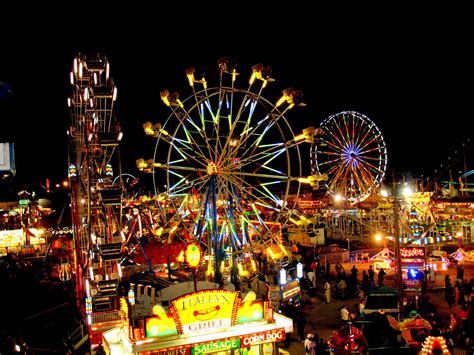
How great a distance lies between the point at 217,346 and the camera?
10.6 metres

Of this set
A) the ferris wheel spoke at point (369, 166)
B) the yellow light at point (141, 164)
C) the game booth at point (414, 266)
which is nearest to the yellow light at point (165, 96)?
the yellow light at point (141, 164)

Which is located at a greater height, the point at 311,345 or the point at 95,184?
the point at 95,184

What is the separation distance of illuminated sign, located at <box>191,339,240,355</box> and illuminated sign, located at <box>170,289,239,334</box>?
0.36 metres

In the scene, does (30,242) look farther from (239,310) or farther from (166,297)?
(239,310)

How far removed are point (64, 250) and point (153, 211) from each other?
521 inches

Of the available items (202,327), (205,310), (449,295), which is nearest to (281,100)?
(205,310)

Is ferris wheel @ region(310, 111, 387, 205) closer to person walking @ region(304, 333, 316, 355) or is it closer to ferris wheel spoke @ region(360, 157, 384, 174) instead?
ferris wheel spoke @ region(360, 157, 384, 174)

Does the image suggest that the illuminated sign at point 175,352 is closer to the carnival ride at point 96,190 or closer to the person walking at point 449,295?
the carnival ride at point 96,190

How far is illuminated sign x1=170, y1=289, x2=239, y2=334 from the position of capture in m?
10.5

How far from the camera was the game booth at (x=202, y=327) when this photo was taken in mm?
10219

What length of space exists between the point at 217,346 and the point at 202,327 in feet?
1.76

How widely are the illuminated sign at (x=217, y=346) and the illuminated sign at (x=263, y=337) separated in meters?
0.20

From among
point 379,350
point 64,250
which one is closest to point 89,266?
point 379,350

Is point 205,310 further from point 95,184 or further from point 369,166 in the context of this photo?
point 369,166
